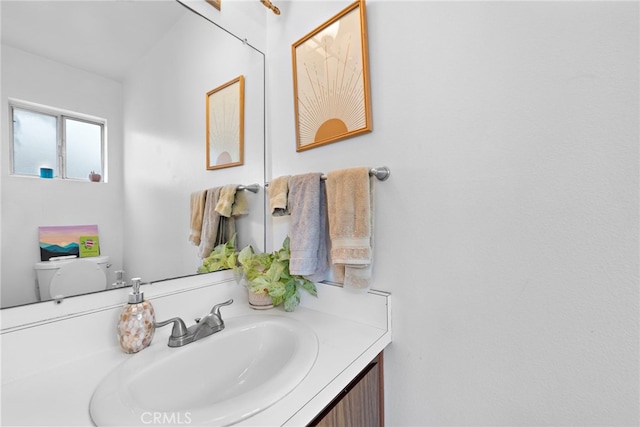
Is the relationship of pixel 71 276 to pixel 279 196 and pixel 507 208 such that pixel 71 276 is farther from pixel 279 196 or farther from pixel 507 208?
pixel 507 208

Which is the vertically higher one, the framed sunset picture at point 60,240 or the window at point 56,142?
the window at point 56,142

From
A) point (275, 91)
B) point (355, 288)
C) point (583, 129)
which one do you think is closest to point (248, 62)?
point (275, 91)

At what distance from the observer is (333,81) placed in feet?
3.29

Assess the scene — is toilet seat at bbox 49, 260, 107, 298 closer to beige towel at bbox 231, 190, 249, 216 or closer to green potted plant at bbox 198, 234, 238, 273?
green potted plant at bbox 198, 234, 238, 273

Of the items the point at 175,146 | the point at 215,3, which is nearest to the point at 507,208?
the point at 175,146

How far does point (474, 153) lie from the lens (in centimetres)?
71

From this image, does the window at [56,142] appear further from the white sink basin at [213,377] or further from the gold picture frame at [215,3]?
the gold picture frame at [215,3]

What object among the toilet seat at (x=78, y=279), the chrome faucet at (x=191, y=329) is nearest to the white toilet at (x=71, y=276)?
the toilet seat at (x=78, y=279)

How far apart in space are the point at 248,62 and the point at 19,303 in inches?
46.3

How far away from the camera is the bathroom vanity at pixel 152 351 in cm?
50

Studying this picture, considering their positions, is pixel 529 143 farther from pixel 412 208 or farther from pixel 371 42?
pixel 371 42

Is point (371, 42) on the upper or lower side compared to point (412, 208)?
upper

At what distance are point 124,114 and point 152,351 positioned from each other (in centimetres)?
72

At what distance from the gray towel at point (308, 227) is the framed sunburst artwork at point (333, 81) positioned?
8.1 inches
